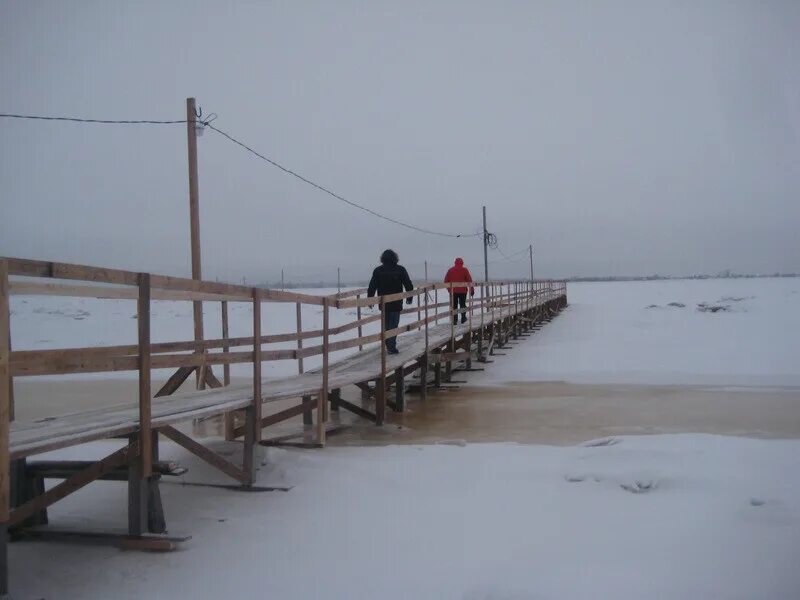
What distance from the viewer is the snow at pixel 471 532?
3.51m

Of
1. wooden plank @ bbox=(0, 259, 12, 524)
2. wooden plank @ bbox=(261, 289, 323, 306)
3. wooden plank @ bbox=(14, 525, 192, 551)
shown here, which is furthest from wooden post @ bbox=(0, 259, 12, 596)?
wooden plank @ bbox=(261, 289, 323, 306)

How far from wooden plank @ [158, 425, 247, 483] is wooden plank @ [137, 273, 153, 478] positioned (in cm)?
69

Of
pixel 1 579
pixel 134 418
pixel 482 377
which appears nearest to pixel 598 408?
pixel 482 377

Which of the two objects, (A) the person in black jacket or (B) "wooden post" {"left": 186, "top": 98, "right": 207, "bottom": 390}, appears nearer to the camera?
(B) "wooden post" {"left": 186, "top": 98, "right": 207, "bottom": 390}

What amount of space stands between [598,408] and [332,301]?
4295mm

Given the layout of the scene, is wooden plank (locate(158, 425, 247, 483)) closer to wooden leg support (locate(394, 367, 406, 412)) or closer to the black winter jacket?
wooden leg support (locate(394, 367, 406, 412))

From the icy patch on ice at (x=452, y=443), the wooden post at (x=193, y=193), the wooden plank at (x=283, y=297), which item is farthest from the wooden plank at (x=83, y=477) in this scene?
the wooden post at (x=193, y=193)

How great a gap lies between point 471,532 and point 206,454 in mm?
2055

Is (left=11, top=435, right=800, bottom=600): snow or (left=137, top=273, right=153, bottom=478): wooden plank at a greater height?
(left=137, top=273, right=153, bottom=478): wooden plank

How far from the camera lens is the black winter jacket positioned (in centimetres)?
999

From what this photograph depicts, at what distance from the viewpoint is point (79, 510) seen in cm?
469

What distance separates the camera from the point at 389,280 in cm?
1000

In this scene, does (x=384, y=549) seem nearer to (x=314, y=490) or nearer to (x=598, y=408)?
(x=314, y=490)

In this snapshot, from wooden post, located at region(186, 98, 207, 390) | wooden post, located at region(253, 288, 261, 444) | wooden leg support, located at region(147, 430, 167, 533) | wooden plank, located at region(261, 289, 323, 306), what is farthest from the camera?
wooden post, located at region(186, 98, 207, 390)
